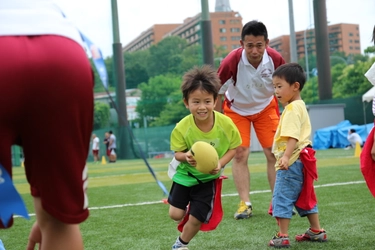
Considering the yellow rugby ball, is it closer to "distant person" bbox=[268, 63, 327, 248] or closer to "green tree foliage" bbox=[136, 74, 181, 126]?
"distant person" bbox=[268, 63, 327, 248]

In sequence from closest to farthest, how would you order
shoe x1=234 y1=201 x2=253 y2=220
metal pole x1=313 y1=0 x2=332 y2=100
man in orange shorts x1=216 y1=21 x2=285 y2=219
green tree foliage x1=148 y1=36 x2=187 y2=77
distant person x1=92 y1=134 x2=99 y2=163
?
shoe x1=234 y1=201 x2=253 y2=220, man in orange shorts x1=216 y1=21 x2=285 y2=219, distant person x1=92 y1=134 x2=99 y2=163, metal pole x1=313 y1=0 x2=332 y2=100, green tree foliage x1=148 y1=36 x2=187 y2=77

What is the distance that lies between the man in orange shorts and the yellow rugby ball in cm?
225

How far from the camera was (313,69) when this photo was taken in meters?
42.2

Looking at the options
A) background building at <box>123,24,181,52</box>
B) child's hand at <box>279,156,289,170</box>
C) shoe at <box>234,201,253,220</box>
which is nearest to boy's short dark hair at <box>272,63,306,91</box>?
child's hand at <box>279,156,289,170</box>

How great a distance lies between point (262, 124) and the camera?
6.68 m

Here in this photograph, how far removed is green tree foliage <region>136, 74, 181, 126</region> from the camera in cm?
3653

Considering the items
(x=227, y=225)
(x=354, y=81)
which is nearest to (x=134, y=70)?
(x=354, y=81)

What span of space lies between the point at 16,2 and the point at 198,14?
3600 cm

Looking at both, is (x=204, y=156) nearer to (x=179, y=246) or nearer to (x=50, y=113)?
(x=179, y=246)

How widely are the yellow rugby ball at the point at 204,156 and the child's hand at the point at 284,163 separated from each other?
795 mm

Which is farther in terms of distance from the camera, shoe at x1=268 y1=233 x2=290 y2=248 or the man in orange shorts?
the man in orange shorts

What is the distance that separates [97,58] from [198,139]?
7.33ft

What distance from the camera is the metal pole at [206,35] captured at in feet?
108

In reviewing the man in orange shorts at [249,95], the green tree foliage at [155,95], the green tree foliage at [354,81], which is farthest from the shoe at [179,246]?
the green tree foliage at [354,81]
